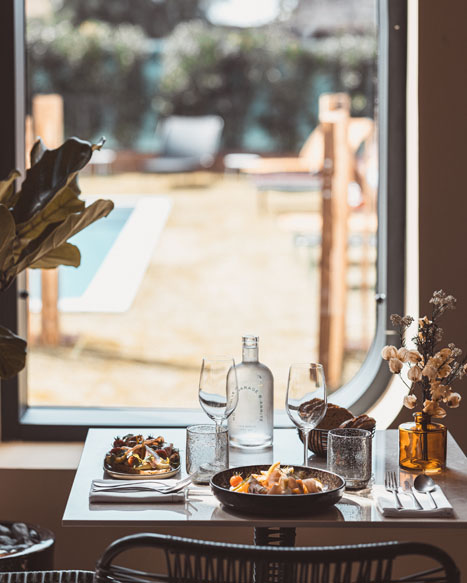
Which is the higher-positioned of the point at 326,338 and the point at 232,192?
the point at 232,192

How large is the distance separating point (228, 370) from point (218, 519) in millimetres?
342

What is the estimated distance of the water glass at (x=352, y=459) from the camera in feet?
4.80

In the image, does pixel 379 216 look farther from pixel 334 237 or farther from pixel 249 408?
pixel 334 237

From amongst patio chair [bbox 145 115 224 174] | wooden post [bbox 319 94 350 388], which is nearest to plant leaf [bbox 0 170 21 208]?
wooden post [bbox 319 94 350 388]

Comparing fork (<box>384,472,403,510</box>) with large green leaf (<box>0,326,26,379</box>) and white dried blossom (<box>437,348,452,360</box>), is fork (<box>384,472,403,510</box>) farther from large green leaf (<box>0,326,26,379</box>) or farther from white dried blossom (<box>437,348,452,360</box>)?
large green leaf (<box>0,326,26,379</box>)

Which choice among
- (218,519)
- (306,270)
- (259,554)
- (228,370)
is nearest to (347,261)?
(228,370)

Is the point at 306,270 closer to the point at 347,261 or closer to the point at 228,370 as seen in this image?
the point at 347,261

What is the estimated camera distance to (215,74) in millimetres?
6848

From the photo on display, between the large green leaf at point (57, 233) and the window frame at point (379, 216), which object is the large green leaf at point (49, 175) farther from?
the window frame at point (379, 216)

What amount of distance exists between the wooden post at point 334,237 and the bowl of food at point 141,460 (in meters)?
1.93

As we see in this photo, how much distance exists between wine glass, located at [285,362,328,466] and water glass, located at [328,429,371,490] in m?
0.07

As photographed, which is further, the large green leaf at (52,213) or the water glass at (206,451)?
the large green leaf at (52,213)

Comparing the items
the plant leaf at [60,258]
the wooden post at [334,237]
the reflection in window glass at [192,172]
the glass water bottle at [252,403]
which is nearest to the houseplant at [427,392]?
the glass water bottle at [252,403]

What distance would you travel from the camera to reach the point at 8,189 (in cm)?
190
